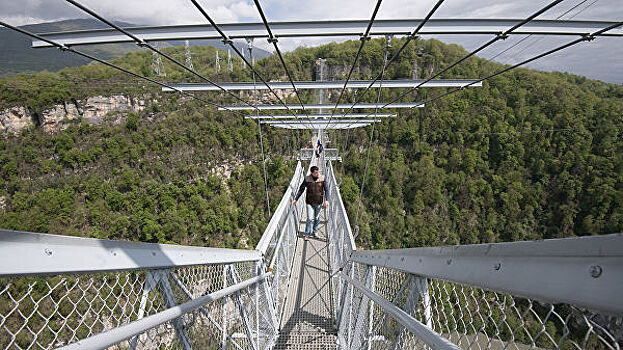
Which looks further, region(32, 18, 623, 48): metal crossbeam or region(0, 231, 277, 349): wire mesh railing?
region(32, 18, 623, 48): metal crossbeam

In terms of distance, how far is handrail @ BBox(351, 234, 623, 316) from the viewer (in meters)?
0.35

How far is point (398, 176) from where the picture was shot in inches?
1403

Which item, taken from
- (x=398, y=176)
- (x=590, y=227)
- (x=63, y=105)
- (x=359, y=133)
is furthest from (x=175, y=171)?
(x=590, y=227)

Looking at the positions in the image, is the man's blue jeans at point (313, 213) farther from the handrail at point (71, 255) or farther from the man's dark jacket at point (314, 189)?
the handrail at point (71, 255)

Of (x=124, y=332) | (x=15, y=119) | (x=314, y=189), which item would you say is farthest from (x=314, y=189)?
(x=15, y=119)

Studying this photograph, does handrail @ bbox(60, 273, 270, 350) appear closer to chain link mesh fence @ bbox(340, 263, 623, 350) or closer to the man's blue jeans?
chain link mesh fence @ bbox(340, 263, 623, 350)

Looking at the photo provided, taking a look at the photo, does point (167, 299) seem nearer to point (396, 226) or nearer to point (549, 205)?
point (396, 226)

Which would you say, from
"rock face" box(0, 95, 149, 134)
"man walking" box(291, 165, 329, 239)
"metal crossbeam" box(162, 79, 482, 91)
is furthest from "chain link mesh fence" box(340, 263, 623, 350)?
"rock face" box(0, 95, 149, 134)

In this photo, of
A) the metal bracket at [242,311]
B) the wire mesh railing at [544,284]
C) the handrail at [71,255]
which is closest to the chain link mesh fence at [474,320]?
the wire mesh railing at [544,284]

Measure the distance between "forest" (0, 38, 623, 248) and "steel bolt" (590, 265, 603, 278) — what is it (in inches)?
939

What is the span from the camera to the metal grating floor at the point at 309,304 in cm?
301

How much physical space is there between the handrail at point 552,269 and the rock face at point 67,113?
4060cm

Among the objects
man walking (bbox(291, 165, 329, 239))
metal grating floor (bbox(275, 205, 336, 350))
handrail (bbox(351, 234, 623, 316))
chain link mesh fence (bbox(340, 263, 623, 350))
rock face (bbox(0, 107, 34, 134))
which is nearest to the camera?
handrail (bbox(351, 234, 623, 316))

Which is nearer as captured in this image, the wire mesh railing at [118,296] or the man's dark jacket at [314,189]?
the wire mesh railing at [118,296]
